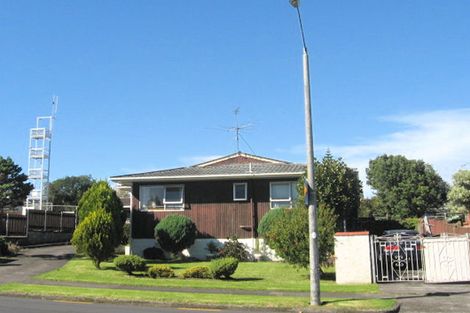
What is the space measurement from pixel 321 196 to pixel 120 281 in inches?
460

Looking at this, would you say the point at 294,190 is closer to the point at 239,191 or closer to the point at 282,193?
the point at 282,193

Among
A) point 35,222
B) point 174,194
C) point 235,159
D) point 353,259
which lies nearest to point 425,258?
point 353,259

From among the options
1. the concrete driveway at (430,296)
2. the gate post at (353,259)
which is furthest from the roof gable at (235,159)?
the concrete driveway at (430,296)

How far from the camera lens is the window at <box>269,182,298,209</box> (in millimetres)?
28516

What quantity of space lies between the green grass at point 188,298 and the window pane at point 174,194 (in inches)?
513

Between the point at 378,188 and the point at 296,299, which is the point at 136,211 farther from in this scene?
the point at 378,188

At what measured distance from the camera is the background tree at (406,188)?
236ft

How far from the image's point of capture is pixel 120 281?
62.1ft

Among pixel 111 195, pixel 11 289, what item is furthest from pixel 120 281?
pixel 111 195

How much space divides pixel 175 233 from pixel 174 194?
133 inches

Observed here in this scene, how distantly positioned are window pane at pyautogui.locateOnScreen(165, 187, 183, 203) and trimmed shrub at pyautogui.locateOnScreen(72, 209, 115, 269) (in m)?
6.93

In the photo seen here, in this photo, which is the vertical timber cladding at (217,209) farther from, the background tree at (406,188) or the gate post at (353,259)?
the background tree at (406,188)

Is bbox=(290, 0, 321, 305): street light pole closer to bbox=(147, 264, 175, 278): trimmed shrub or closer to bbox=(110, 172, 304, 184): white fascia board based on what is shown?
bbox=(147, 264, 175, 278): trimmed shrub

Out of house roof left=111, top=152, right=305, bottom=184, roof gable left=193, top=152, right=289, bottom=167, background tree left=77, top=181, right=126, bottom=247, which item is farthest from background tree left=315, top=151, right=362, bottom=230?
roof gable left=193, top=152, right=289, bottom=167
